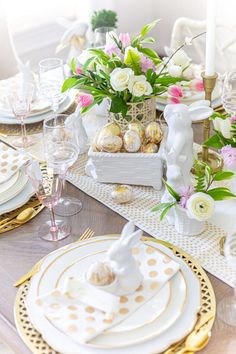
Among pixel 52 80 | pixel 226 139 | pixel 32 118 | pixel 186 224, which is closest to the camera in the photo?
pixel 186 224

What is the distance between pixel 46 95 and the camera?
1638 millimetres

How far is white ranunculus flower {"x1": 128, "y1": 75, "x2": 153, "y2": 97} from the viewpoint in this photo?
1.40 meters

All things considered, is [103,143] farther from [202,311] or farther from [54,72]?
[202,311]

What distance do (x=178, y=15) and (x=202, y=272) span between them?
287 centimetres

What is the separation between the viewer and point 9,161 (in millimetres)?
1515

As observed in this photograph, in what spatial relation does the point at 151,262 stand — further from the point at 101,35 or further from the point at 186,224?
the point at 101,35

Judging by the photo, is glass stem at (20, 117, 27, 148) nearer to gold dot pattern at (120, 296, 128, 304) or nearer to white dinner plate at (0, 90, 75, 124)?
white dinner plate at (0, 90, 75, 124)

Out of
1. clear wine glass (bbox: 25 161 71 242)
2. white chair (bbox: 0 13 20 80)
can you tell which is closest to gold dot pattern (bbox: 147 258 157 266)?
clear wine glass (bbox: 25 161 71 242)

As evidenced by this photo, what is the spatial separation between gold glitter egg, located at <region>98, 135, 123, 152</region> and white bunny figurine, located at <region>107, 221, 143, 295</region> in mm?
420

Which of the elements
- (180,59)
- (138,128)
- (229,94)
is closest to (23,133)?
(138,128)

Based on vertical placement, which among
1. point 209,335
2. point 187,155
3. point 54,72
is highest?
point 54,72

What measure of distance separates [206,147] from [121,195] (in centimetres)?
28

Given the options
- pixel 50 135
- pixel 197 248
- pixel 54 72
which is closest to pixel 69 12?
pixel 54 72

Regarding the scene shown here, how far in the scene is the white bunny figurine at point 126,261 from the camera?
3.38ft
